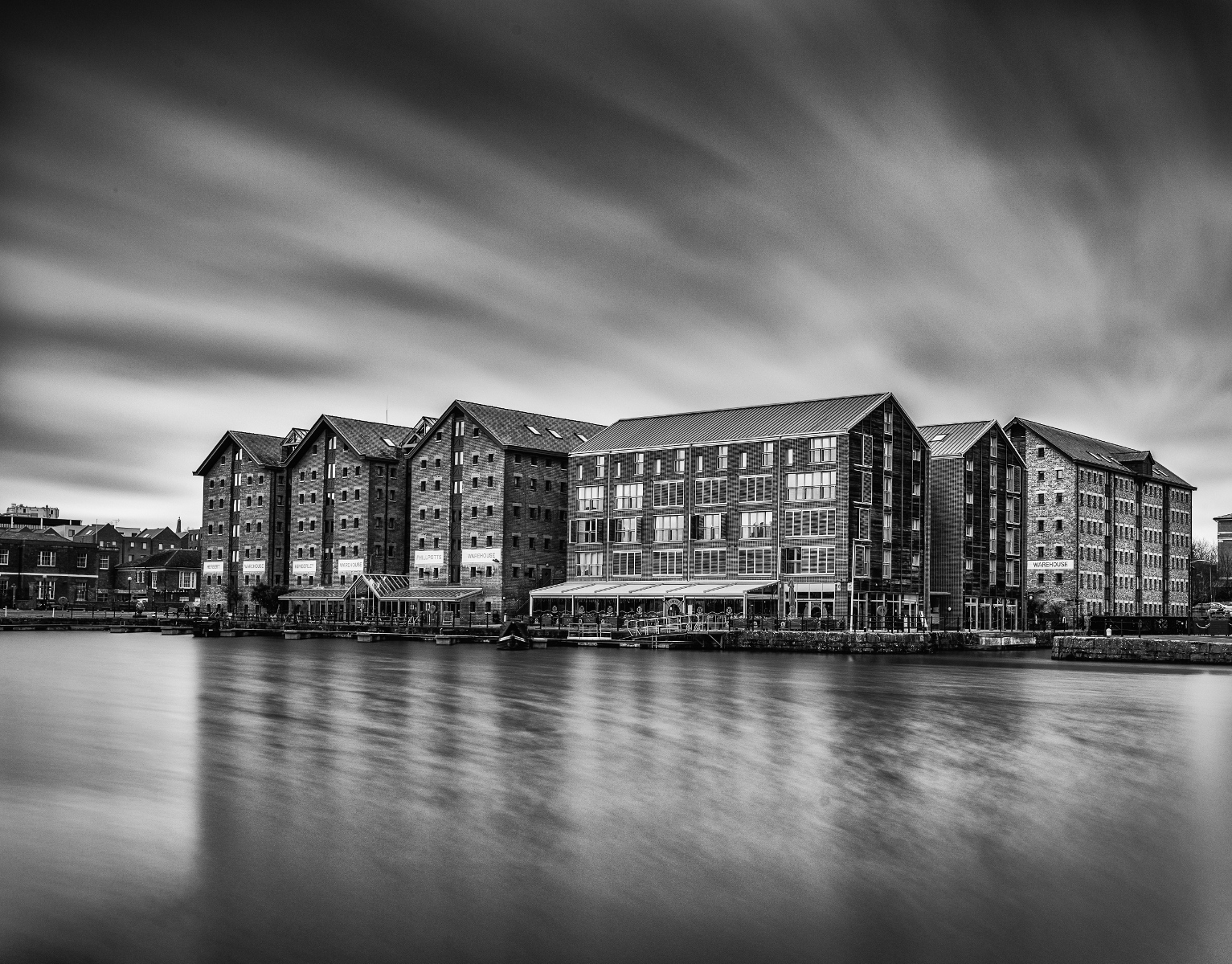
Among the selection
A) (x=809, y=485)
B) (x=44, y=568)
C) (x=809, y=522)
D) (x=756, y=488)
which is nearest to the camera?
(x=809, y=522)

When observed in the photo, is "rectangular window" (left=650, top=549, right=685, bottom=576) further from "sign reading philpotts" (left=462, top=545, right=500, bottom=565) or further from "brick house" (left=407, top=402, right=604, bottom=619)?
"sign reading philpotts" (left=462, top=545, right=500, bottom=565)

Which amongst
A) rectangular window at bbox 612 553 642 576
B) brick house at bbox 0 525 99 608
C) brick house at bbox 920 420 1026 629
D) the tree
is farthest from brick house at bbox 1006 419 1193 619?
brick house at bbox 0 525 99 608

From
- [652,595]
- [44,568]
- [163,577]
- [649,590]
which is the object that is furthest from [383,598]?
[163,577]

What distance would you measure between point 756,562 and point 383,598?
32.7 meters

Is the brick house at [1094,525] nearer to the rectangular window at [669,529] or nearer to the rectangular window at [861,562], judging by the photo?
the rectangular window at [861,562]

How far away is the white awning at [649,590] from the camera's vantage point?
77.8 meters

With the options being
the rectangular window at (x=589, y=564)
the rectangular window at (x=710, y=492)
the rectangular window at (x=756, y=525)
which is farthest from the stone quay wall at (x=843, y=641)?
the rectangular window at (x=589, y=564)

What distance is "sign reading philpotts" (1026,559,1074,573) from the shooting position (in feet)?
357

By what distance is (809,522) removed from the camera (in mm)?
77875

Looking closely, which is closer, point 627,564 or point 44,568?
point 627,564

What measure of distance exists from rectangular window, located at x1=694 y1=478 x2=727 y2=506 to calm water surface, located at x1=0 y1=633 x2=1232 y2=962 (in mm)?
45324

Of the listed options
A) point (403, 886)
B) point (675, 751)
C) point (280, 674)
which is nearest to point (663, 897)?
point (403, 886)

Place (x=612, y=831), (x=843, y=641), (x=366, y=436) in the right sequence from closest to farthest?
(x=612, y=831), (x=843, y=641), (x=366, y=436)

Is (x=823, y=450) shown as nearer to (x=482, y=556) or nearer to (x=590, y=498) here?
(x=590, y=498)
